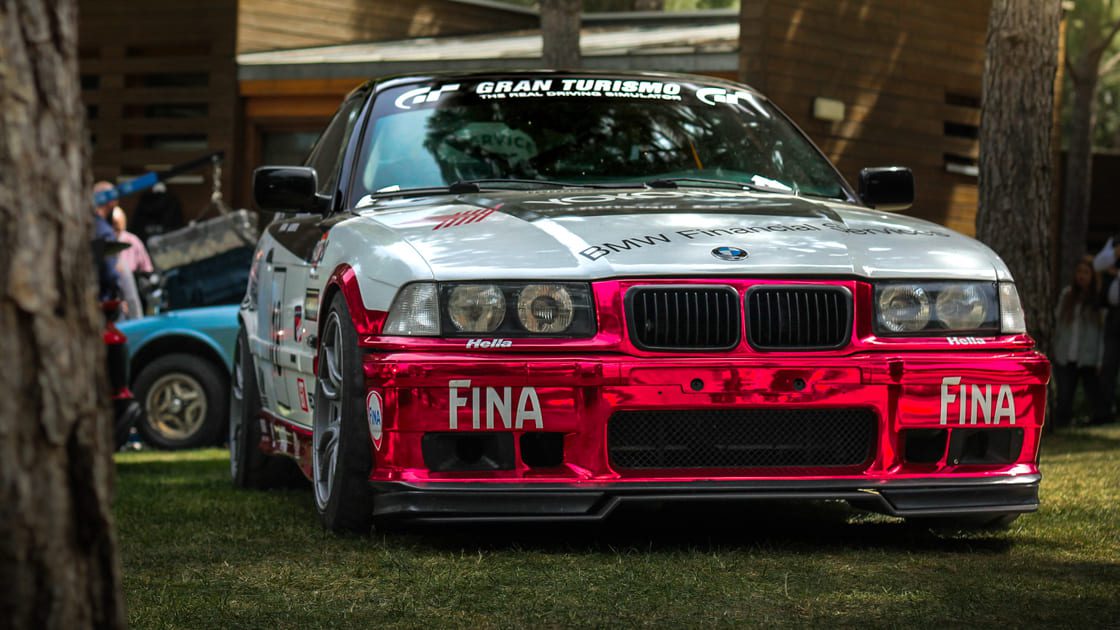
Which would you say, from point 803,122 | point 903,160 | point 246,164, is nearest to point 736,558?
point 803,122

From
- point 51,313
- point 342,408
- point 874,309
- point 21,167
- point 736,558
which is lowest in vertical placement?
point 736,558

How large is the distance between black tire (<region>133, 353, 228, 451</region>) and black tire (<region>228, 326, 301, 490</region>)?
475 cm

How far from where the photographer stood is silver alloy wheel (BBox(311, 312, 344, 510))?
5.70 meters

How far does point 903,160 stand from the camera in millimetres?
19266

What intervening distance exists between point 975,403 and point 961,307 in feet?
0.96

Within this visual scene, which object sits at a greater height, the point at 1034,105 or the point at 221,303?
the point at 1034,105

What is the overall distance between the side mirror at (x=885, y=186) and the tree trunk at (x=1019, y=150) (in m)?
5.08

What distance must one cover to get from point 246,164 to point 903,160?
7598 millimetres

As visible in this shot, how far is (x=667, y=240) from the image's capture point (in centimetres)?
530

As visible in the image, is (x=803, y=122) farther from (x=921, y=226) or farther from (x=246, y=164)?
(x=921, y=226)

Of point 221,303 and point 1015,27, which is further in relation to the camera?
point 221,303

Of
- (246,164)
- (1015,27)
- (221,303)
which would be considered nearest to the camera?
(1015,27)

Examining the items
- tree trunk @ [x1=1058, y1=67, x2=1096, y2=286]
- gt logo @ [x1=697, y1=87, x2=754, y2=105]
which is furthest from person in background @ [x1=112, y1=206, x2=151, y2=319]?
tree trunk @ [x1=1058, y1=67, x2=1096, y2=286]

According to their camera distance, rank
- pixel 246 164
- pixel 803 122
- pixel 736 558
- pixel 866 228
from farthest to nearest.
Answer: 1. pixel 246 164
2. pixel 803 122
3. pixel 866 228
4. pixel 736 558
